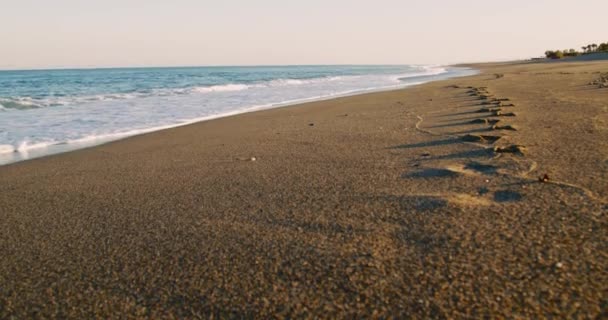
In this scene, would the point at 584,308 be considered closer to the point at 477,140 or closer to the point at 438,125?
the point at 477,140

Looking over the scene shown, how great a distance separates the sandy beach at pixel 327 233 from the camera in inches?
50.0

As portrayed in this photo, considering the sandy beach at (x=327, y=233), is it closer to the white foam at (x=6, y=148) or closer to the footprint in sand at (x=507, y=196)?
the footprint in sand at (x=507, y=196)

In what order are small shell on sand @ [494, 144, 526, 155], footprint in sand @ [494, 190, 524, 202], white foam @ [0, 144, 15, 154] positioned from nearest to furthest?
footprint in sand @ [494, 190, 524, 202] → small shell on sand @ [494, 144, 526, 155] → white foam @ [0, 144, 15, 154]

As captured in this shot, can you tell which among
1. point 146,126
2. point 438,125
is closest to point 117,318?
point 438,125

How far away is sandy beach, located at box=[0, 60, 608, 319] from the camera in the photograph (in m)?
1.27

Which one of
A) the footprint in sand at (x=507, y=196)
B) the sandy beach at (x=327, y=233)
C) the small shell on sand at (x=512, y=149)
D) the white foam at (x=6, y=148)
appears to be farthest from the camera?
the white foam at (x=6, y=148)

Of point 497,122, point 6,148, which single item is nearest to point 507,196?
point 497,122

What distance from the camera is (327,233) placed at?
1.76 meters

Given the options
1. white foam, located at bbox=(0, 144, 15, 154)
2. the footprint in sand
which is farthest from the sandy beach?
white foam, located at bbox=(0, 144, 15, 154)

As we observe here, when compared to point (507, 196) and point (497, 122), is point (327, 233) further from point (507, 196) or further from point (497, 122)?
point (497, 122)

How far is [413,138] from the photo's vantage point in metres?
3.72

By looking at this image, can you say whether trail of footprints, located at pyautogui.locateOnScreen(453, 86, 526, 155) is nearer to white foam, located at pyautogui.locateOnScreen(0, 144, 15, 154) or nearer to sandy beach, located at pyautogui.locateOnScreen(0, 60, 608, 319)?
sandy beach, located at pyautogui.locateOnScreen(0, 60, 608, 319)

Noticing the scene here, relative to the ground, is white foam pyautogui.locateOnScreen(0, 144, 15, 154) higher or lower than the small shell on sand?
lower

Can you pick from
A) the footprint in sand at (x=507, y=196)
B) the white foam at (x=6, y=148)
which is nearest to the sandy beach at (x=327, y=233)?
the footprint in sand at (x=507, y=196)
